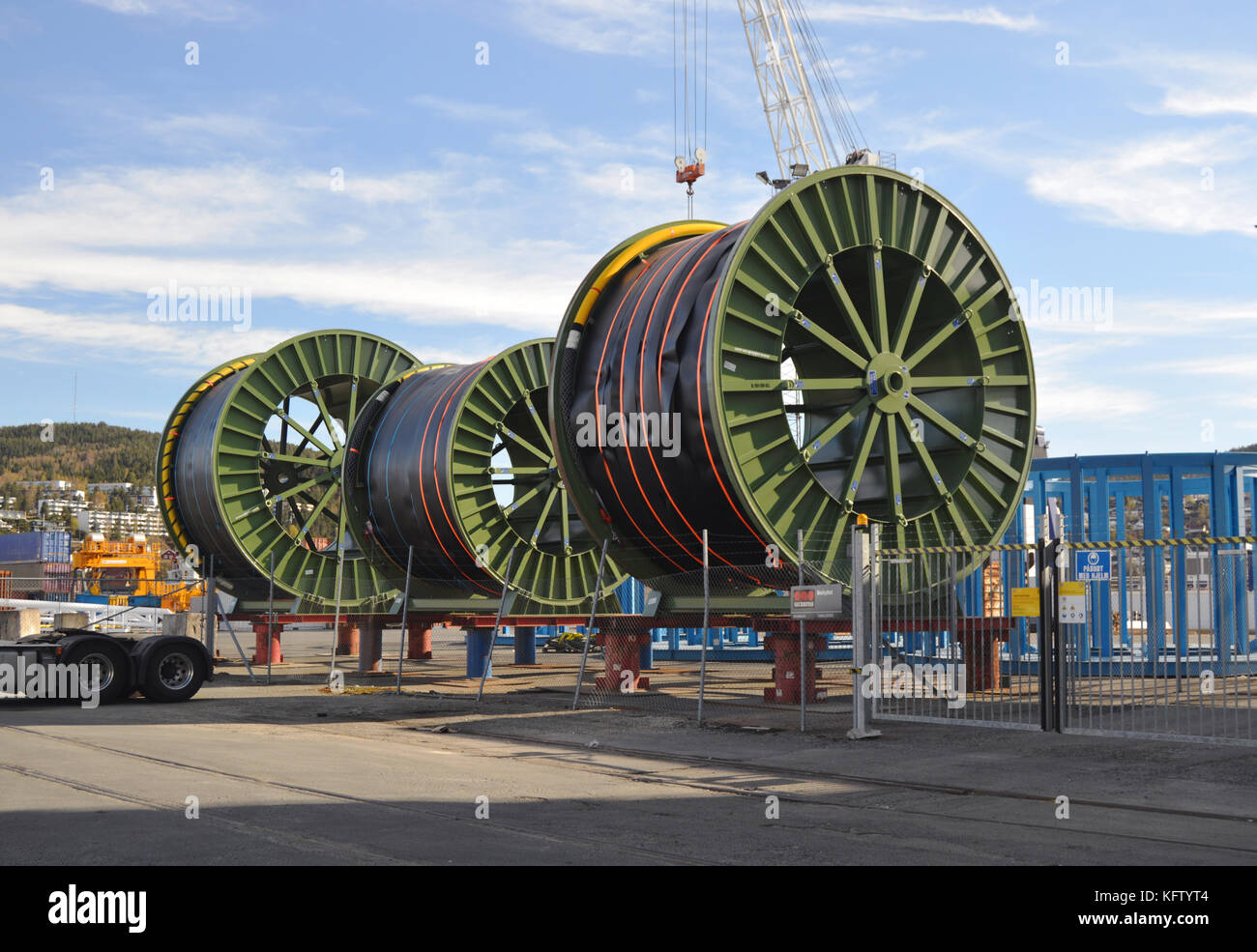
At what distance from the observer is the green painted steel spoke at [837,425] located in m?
18.3

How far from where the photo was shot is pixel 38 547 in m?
78.8

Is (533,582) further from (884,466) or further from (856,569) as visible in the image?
(856,569)

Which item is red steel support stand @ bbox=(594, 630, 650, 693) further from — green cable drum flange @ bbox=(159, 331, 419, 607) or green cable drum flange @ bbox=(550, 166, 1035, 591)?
green cable drum flange @ bbox=(159, 331, 419, 607)

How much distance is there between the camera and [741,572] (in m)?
18.3

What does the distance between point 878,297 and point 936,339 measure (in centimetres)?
131

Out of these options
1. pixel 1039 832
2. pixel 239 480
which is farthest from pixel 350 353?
pixel 1039 832

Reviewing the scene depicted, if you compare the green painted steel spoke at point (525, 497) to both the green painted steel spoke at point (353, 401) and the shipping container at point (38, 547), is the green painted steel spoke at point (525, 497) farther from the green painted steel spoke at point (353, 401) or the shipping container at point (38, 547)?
the shipping container at point (38, 547)

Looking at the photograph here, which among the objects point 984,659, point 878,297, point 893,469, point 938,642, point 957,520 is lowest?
point 984,659

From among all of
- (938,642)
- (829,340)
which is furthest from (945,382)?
(938,642)

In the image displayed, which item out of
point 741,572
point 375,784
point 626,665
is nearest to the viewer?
point 375,784

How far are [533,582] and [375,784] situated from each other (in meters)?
15.9

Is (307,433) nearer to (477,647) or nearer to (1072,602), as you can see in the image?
(477,647)

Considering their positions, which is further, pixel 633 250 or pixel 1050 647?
pixel 633 250

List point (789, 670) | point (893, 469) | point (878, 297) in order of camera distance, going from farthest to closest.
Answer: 1. point (878, 297)
2. point (893, 469)
3. point (789, 670)
